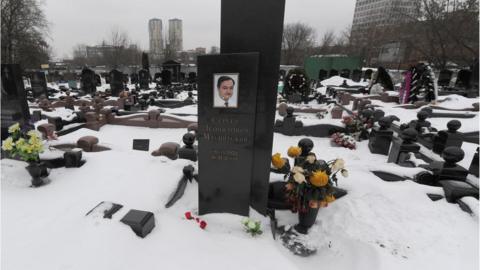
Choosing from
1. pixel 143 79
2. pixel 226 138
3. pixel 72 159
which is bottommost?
pixel 72 159

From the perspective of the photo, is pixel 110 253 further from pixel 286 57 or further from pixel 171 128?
pixel 286 57

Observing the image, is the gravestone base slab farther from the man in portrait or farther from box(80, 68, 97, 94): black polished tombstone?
box(80, 68, 97, 94): black polished tombstone

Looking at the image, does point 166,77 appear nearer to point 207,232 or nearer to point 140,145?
point 140,145

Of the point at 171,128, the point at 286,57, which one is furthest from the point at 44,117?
the point at 286,57

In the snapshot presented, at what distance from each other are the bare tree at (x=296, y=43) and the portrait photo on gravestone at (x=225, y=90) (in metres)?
51.0

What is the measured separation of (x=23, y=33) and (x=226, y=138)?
110ft

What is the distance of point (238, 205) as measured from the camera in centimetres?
334

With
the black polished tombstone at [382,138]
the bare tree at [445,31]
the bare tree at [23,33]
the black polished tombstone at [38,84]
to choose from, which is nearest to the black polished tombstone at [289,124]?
the black polished tombstone at [382,138]

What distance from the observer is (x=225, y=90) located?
9.40 ft

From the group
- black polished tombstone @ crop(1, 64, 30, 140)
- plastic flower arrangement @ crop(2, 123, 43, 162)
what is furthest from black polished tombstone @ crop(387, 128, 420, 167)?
black polished tombstone @ crop(1, 64, 30, 140)

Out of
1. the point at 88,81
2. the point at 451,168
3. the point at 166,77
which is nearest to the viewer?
the point at 451,168

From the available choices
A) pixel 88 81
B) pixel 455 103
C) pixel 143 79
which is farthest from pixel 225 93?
pixel 143 79

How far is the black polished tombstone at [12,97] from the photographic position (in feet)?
16.1

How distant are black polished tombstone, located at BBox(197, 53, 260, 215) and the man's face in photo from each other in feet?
0.26
